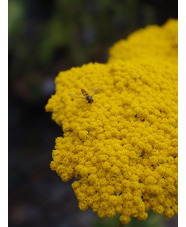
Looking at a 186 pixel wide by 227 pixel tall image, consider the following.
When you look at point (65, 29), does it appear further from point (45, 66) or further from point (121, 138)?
point (121, 138)

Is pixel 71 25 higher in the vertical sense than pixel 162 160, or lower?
higher

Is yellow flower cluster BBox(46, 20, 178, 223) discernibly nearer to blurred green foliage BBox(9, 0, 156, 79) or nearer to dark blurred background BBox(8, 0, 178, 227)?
dark blurred background BBox(8, 0, 178, 227)

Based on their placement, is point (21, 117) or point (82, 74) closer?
point (82, 74)

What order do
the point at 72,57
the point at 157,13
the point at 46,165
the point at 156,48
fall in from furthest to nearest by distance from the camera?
the point at 72,57 < the point at 46,165 < the point at 157,13 < the point at 156,48

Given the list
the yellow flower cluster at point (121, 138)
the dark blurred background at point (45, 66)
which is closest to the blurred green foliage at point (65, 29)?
the dark blurred background at point (45, 66)

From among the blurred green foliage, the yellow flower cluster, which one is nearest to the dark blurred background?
the blurred green foliage
